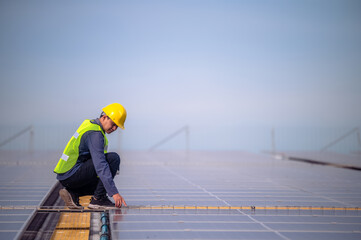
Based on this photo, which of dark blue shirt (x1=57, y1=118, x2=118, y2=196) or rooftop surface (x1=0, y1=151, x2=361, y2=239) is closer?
rooftop surface (x1=0, y1=151, x2=361, y2=239)

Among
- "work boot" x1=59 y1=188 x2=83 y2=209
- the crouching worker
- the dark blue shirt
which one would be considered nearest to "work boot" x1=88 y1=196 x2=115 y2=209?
the crouching worker

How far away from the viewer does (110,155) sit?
4.82 metres

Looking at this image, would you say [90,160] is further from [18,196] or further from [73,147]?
[18,196]

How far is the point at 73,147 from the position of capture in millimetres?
4562

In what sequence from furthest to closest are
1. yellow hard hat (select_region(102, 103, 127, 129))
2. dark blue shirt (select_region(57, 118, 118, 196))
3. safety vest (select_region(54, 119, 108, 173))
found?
yellow hard hat (select_region(102, 103, 127, 129)), safety vest (select_region(54, 119, 108, 173)), dark blue shirt (select_region(57, 118, 118, 196))

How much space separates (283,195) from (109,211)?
281 cm

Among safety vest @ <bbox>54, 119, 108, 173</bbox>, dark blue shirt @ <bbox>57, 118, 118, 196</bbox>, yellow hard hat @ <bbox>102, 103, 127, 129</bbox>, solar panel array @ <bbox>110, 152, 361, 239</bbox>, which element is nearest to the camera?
solar panel array @ <bbox>110, 152, 361, 239</bbox>

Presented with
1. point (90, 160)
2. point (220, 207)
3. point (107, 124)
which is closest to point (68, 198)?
point (90, 160)

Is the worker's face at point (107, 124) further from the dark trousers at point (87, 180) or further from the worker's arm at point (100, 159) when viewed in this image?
the dark trousers at point (87, 180)

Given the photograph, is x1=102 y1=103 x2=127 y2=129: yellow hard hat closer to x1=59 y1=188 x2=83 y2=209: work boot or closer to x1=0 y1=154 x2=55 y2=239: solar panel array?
x1=59 y1=188 x2=83 y2=209: work boot

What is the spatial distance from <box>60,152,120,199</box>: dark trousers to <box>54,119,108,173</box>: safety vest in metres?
0.11

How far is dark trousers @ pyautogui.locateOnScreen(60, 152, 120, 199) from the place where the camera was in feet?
15.3

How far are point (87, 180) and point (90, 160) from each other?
0.22 metres

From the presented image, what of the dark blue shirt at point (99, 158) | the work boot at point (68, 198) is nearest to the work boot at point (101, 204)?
the work boot at point (68, 198)
